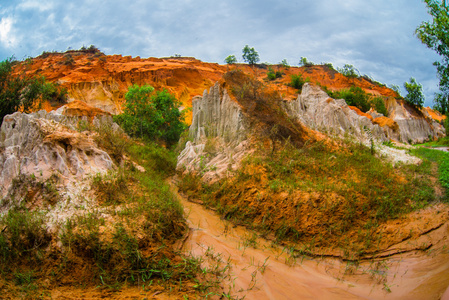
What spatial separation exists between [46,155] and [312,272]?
539 cm

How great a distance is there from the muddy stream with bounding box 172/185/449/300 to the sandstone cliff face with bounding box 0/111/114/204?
2552 millimetres

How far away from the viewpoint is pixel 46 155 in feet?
17.9

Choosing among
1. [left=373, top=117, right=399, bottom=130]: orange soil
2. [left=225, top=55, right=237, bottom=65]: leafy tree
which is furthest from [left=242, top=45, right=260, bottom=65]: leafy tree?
[left=373, top=117, right=399, bottom=130]: orange soil

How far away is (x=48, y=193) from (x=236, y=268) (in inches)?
136

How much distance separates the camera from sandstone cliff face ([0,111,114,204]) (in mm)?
5094

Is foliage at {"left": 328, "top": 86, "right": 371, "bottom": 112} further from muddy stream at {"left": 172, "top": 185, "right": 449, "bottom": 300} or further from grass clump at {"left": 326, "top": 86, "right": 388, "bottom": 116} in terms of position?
muddy stream at {"left": 172, "top": 185, "right": 449, "bottom": 300}

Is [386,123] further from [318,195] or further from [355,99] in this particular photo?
[318,195]

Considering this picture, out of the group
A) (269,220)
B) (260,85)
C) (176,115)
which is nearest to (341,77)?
(176,115)

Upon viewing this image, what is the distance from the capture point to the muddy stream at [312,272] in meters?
3.88

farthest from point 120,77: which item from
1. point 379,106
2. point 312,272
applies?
point 312,272

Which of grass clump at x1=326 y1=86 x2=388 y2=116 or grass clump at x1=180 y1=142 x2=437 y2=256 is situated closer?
grass clump at x1=180 y1=142 x2=437 y2=256

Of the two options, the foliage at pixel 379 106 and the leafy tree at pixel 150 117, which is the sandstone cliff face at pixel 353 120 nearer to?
the foliage at pixel 379 106

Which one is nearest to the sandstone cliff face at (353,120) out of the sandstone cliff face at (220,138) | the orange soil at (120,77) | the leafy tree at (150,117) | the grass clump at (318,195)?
the sandstone cliff face at (220,138)

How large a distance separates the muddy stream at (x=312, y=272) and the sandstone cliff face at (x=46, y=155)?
8.37 feet
